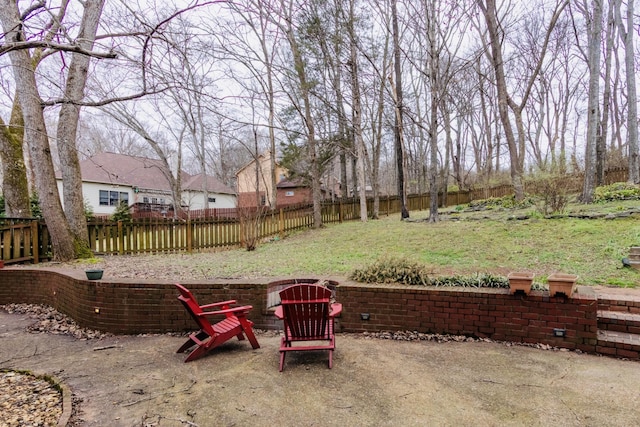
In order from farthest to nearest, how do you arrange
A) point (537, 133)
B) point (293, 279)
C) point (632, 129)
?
point (537, 133) → point (632, 129) → point (293, 279)

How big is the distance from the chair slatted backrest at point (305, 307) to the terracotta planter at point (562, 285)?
8.00 feet

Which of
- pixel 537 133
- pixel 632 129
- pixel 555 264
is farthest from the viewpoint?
pixel 537 133

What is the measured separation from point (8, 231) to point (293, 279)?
6.83 metres

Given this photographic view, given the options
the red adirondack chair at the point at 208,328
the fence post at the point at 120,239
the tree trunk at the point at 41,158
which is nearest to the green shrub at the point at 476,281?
the red adirondack chair at the point at 208,328

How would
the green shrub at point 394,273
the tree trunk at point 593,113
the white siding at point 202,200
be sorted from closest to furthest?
the green shrub at point 394,273 → the tree trunk at point 593,113 → the white siding at point 202,200

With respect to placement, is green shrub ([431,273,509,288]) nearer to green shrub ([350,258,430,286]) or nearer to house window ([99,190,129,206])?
green shrub ([350,258,430,286])

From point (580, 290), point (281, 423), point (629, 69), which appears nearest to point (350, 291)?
point (281, 423)

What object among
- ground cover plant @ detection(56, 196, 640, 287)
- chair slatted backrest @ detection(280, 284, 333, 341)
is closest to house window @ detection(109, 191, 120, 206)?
ground cover plant @ detection(56, 196, 640, 287)

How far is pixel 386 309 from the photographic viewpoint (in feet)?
13.9

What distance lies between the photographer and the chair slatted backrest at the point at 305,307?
335 centimetres

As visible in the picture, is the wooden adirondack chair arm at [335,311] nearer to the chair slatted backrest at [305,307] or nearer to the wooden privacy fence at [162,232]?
the chair slatted backrest at [305,307]

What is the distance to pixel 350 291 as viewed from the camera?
4355 mm

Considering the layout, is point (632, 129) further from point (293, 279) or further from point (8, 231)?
point (8, 231)

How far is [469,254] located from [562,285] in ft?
10.3
